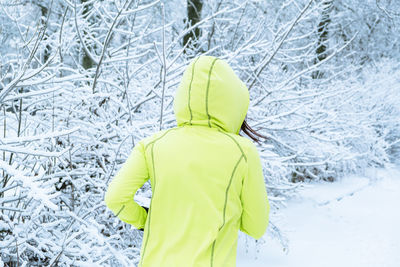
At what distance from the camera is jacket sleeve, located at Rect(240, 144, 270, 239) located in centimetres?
134

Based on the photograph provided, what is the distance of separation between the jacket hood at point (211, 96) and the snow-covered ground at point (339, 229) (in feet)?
9.55

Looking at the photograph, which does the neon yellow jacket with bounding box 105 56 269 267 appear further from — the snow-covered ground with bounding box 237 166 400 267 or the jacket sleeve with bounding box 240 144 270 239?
the snow-covered ground with bounding box 237 166 400 267

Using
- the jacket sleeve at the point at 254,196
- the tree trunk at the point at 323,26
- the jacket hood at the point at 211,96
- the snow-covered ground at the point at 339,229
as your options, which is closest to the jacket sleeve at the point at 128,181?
the jacket hood at the point at 211,96

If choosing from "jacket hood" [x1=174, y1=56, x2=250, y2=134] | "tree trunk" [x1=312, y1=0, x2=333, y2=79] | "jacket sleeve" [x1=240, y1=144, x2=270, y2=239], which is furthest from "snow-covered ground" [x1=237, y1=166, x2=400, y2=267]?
Result: "jacket hood" [x1=174, y1=56, x2=250, y2=134]

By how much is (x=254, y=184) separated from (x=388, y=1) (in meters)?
9.77

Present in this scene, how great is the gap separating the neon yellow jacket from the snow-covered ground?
2.79 m

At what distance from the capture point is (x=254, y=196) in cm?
135

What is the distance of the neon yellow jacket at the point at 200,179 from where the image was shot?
4.28 feet

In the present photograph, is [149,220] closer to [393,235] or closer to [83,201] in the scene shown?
[83,201]

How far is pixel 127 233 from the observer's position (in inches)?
111

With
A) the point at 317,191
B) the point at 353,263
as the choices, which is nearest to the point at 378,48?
the point at 317,191

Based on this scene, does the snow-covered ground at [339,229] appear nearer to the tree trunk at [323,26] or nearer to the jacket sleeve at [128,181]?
the tree trunk at [323,26]

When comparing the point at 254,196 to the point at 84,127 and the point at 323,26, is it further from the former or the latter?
the point at 323,26

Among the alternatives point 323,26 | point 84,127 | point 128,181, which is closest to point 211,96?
point 128,181
